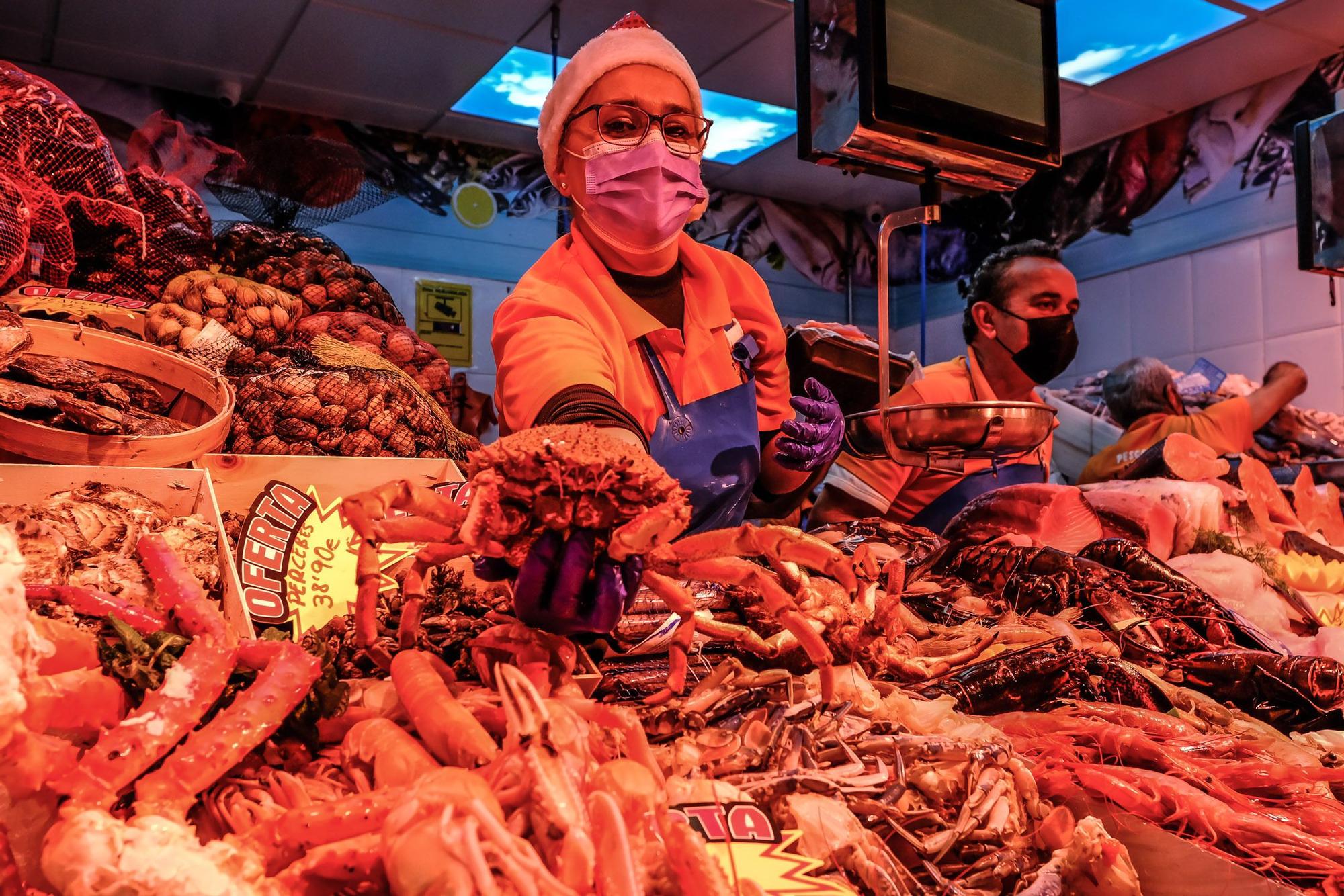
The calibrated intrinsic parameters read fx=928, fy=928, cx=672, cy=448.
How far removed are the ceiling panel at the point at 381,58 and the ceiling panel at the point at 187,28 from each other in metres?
0.12

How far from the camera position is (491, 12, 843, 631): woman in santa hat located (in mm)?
1909

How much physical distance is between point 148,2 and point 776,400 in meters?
3.82

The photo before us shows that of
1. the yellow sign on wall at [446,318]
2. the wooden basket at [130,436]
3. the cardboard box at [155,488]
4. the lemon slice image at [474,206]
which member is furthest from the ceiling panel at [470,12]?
the cardboard box at [155,488]

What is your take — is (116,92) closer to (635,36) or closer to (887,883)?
(635,36)

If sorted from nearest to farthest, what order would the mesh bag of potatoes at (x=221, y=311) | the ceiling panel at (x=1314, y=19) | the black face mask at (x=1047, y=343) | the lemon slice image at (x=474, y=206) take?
1. the mesh bag of potatoes at (x=221, y=311)
2. the black face mask at (x=1047, y=343)
3. the ceiling panel at (x=1314, y=19)
4. the lemon slice image at (x=474, y=206)

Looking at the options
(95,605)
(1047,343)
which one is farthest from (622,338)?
(1047,343)

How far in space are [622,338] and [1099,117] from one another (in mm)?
5068

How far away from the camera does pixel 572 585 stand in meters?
1.04

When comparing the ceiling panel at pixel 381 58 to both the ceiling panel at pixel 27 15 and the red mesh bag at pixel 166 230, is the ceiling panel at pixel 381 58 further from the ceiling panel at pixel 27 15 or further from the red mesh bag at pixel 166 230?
the red mesh bag at pixel 166 230

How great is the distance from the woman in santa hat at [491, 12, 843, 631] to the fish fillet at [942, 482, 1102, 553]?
0.60m

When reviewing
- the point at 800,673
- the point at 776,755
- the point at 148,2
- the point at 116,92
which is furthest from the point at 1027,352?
the point at 116,92

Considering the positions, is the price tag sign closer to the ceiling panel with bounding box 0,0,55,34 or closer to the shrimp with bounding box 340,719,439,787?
the shrimp with bounding box 340,719,439,787

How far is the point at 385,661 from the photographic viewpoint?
43.7 inches

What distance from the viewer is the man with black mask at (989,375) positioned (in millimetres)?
3420
